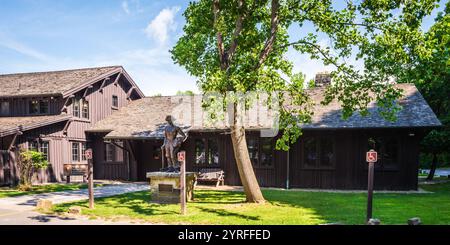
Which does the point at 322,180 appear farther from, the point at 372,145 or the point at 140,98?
the point at 140,98

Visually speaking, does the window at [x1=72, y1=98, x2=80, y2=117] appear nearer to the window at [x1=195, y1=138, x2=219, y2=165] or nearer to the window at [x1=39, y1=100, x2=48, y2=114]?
the window at [x1=39, y1=100, x2=48, y2=114]

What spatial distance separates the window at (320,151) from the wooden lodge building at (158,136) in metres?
0.05

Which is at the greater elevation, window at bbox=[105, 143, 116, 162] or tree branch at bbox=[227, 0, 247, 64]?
tree branch at bbox=[227, 0, 247, 64]

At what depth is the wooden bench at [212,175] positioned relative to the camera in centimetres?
1911

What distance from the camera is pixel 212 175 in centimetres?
1919

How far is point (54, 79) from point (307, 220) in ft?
66.8

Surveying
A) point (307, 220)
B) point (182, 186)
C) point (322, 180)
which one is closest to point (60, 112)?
point (182, 186)

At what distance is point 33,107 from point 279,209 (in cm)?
1803

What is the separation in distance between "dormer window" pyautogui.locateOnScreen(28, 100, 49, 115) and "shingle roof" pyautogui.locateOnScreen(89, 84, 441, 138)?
311 centimetres

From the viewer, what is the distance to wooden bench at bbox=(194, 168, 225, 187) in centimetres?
1911

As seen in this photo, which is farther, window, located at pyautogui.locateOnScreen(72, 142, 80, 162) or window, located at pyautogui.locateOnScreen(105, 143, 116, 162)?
window, located at pyautogui.locateOnScreen(105, 143, 116, 162)

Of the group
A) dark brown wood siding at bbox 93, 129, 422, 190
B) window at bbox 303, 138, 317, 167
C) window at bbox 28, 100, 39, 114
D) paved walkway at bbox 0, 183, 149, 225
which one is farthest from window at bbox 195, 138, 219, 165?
window at bbox 28, 100, 39, 114

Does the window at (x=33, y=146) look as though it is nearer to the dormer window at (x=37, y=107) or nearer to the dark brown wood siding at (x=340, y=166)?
the dormer window at (x=37, y=107)

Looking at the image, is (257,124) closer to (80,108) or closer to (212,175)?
(212,175)
